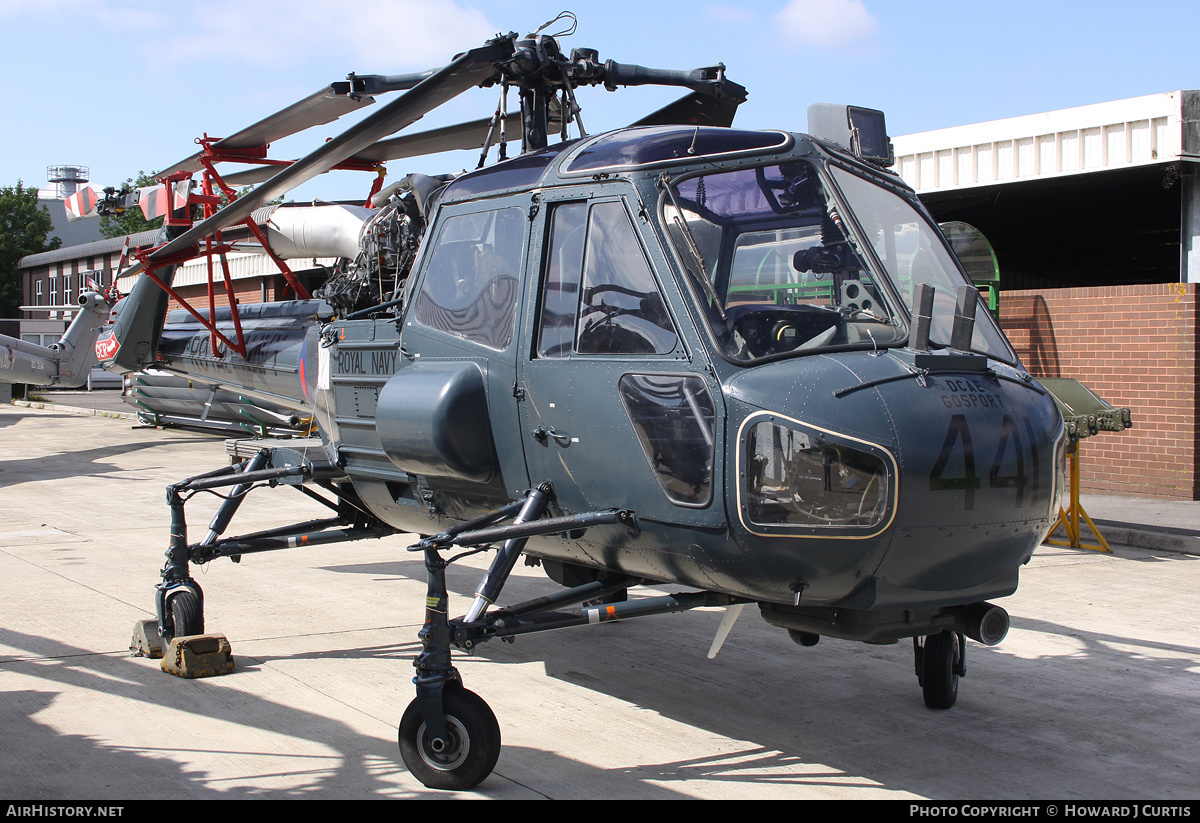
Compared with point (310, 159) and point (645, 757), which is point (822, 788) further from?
point (310, 159)

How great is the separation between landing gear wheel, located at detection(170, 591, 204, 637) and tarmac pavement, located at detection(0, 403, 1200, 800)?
0.26 metres

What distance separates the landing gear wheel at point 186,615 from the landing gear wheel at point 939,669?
4.16 meters

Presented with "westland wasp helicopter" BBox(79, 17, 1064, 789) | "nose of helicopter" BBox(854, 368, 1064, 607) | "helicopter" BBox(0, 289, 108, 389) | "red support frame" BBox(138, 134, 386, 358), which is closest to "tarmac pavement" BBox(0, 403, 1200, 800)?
"westland wasp helicopter" BBox(79, 17, 1064, 789)

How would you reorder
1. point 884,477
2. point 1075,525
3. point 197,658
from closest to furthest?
point 884,477
point 197,658
point 1075,525

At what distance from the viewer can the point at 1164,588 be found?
28.4ft

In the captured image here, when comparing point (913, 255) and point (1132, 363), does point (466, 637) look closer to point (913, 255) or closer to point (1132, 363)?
point (913, 255)

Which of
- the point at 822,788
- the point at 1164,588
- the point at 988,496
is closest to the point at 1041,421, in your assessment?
the point at 988,496

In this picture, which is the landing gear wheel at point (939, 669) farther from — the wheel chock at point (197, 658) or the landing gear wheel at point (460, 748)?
the wheel chock at point (197, 658)

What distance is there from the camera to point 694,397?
13.5 feet

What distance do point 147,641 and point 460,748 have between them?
9.73 feet

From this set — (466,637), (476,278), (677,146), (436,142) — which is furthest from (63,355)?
(677,146)

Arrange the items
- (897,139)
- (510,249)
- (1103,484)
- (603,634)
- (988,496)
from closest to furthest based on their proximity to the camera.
Result: (988,496) → (510,249) → (603,634) → (1103,484) → (897,139)

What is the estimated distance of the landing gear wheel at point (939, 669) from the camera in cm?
544

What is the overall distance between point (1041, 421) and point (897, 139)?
13296 millimetres
